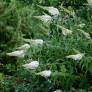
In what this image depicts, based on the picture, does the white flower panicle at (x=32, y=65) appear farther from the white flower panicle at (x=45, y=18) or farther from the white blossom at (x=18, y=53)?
the white flower panicle at (x=45, y=18)

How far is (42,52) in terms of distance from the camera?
4.18 m

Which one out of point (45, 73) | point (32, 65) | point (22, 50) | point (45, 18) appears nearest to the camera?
point (45, 73)

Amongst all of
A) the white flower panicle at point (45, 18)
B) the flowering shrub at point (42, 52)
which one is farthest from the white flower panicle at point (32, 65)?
the white flower panicle at point (45, 18)

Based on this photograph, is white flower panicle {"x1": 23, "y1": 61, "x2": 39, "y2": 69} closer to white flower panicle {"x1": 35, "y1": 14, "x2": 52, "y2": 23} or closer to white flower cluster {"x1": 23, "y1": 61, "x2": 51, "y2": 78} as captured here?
white flower cluster {"x1": 23, "y1": 61, "x2": 51, "y2": 78}

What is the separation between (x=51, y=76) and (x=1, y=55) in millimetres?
808

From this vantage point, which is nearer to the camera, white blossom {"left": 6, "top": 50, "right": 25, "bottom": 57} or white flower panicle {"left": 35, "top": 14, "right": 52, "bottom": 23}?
white blossom {"left": 6, "top": 50, "right": 25, "bottom": 57}

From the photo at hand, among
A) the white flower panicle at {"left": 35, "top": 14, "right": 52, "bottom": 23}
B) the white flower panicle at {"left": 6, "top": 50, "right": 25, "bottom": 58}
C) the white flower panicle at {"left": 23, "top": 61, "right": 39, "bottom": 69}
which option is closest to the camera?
the white flower panicle at {"left": 23, "top": 61, "right": 39, "bottom": 69}

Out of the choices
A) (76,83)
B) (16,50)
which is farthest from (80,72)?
(16,50)

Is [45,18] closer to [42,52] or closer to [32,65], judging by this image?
[42,52]

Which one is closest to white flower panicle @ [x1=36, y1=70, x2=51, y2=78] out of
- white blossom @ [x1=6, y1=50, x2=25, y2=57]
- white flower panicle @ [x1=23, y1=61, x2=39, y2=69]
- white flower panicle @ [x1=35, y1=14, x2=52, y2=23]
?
white flower panicle @ [x1=23, y1=61, x2=39, y2=69]

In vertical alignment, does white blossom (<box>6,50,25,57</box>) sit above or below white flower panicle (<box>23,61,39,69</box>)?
above

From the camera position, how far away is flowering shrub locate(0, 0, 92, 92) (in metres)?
3.77

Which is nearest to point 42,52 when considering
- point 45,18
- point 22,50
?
point 22,50

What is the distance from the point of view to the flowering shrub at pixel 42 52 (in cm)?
377
